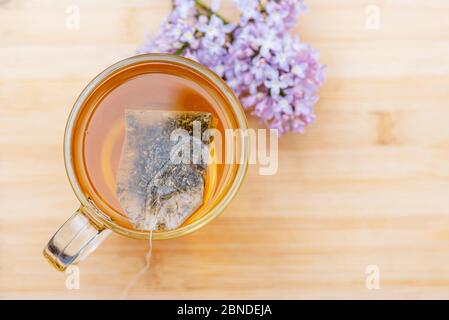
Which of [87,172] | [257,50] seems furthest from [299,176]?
[87,172]

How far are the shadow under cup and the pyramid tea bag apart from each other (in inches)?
0.6

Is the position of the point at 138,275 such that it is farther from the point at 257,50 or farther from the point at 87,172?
the point at 257,50

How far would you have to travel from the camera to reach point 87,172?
0.65 metres

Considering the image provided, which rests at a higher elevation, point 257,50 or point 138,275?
point 257,50

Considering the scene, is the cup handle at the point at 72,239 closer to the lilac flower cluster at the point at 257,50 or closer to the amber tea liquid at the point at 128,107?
the amber tea liquid at the point at 128,107

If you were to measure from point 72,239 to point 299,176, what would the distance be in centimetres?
36

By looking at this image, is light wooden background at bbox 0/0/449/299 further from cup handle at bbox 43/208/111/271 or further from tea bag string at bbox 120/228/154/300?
cup handle at bbox 43/208/111/271

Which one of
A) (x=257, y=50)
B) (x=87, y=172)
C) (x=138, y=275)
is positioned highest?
(x=257, y=50)

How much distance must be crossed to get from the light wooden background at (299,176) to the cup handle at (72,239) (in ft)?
0.58

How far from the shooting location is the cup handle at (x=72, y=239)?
0.59m

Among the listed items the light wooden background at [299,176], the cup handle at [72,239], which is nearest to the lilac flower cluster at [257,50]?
the light wooden background at [299,176]

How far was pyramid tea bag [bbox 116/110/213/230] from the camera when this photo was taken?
0.62 metres

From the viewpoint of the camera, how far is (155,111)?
65cm
